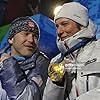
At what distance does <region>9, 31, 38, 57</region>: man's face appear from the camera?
273 centimetres

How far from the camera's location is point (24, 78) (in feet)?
8.43

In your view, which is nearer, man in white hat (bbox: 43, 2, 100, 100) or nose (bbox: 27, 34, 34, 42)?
man in white hat (bbox: 43, 2, 100, 100)

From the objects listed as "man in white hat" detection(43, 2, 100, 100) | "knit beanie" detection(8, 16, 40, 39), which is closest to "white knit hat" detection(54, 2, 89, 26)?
"man in white hat" detection(43, 2, 100, 100)

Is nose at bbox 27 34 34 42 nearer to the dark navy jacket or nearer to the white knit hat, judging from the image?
the dark navy jacket

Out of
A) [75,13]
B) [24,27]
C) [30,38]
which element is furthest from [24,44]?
[75,13]

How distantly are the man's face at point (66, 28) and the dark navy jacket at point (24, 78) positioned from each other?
37 centimetres

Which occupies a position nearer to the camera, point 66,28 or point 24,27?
point 66,28

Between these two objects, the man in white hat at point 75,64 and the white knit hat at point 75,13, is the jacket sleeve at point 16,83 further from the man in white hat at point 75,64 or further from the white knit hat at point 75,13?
the white knit hat at point 75,13

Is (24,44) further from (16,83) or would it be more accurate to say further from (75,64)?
(75,64)

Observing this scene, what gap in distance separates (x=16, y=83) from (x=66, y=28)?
0.51m

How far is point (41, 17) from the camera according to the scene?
4.08 metres

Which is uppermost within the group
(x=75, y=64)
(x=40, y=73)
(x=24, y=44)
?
(x=75, y=64)

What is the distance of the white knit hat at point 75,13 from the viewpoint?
2.47 meters

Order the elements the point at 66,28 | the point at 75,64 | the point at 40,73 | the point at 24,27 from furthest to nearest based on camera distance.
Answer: the point at 24,27 < the point at 40,73 < the point at 66,28 < the point at 75,64
